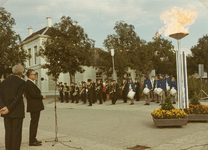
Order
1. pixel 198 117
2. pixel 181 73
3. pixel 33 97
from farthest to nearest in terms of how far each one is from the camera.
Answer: pixel 181 73 → pixel 198 117 → pixel 33 97

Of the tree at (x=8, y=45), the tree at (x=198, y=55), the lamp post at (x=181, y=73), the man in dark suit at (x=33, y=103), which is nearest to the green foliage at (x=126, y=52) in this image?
the tree at (x=8, y=45)

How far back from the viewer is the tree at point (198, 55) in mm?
46031

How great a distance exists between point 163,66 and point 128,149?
153ft

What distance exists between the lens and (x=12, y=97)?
208 inches

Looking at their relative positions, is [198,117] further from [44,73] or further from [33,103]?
[44,73]

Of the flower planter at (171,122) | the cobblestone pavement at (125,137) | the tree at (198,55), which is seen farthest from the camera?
the tree at (198,55)

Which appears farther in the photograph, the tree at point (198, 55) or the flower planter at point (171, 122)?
the tree at point (198, 55)

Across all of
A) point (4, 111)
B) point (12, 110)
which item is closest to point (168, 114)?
point (12, 110)

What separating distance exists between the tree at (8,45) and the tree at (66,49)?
3.01 metres

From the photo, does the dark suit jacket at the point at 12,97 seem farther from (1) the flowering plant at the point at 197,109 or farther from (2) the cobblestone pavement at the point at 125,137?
(1) the flowering plant at the point at 197,109

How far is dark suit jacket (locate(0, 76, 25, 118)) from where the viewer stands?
5250 millimetres

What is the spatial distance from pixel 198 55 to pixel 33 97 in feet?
149

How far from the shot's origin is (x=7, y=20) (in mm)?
26641

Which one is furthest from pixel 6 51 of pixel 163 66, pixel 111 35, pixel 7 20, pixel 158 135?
pixel 163 66
